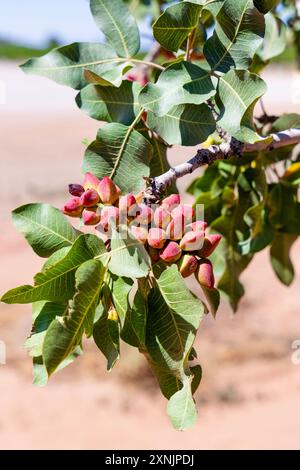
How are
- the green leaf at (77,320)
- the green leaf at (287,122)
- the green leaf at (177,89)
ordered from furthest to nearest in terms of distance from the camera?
1. the green leaf at (287,122)
2. the green leaf at (177,89)
3. the green leaf at (77,320)

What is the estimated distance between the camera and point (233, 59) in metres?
0.83

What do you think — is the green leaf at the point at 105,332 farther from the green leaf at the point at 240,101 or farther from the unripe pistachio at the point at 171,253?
the green leaf at the point at 240,101

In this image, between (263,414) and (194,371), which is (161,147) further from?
(263,414)

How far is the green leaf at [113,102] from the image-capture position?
0.88m

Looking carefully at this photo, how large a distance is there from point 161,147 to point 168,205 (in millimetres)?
212

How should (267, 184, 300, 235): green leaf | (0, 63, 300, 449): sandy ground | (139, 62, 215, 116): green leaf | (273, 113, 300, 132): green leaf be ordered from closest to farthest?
(139, 62, 215, 116): green leaf < (273, 113, 300, 132): green leaf < (267, 184, 300, 235): green leaf < (0, 63, 300, 449): sandy ground

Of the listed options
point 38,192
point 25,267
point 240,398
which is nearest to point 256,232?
point 240,398

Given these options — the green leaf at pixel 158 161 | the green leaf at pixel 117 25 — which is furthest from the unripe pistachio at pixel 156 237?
the green leaf at pixel 117 25

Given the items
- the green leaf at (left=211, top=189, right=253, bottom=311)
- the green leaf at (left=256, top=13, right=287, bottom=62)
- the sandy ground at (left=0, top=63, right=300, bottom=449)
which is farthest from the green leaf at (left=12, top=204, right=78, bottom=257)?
the sandy ground at (left=0, top=63, right=300, bottom=449)

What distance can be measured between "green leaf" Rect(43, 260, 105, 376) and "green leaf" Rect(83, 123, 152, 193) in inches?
5.7

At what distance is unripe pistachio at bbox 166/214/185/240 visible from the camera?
729 mm

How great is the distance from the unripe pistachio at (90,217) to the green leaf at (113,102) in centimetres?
17

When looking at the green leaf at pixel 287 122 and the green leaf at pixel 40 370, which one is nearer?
the green leaf at pixel 40 370

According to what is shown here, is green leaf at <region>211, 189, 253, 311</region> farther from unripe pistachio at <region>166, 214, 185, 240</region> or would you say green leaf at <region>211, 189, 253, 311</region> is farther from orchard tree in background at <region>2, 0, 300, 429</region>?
unripe pistachio at <region>166, 214, 185, 240</region>
